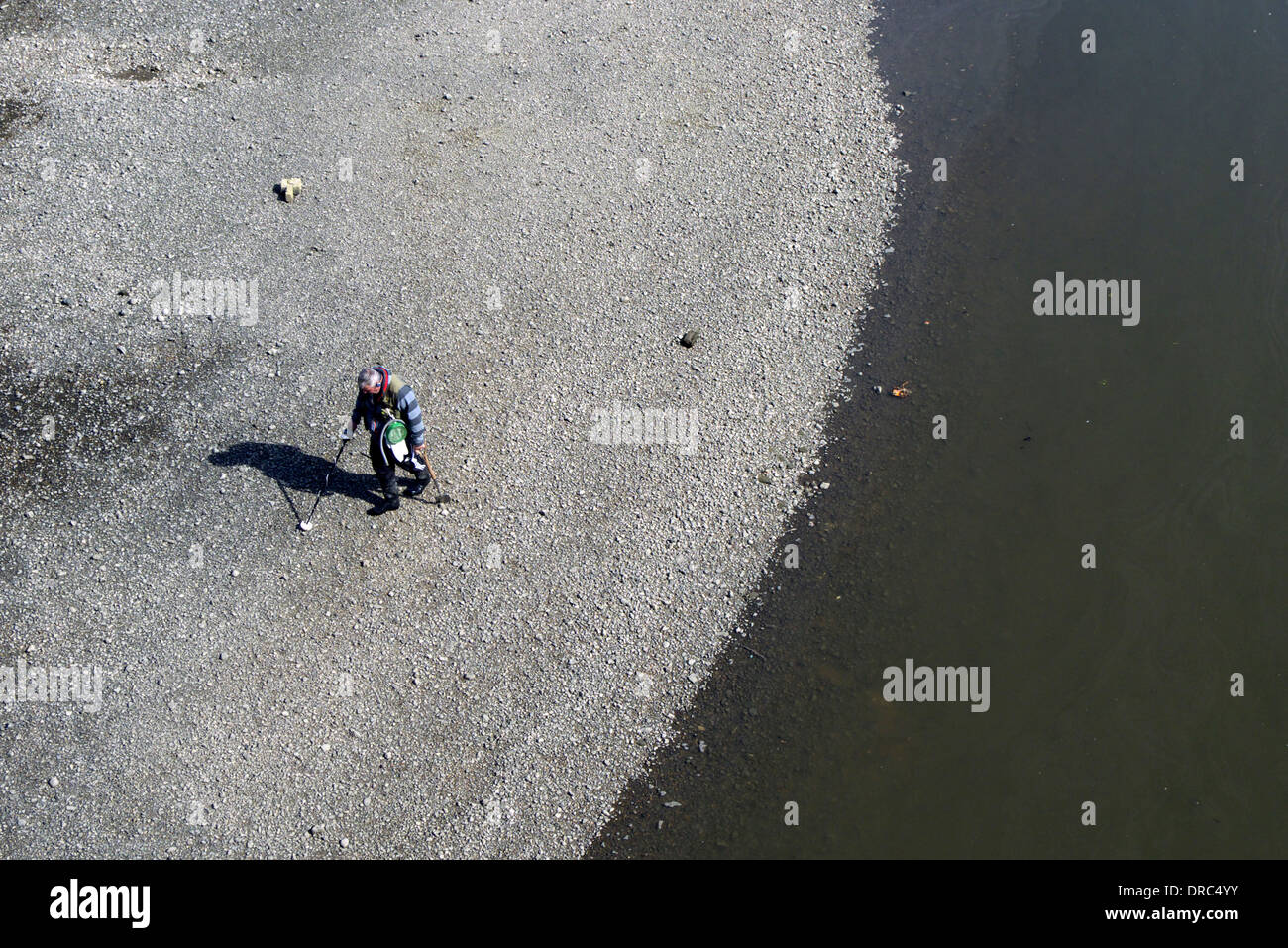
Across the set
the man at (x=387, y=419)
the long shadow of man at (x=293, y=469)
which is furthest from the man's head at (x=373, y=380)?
the long shadow of man at (x=293, y=469)

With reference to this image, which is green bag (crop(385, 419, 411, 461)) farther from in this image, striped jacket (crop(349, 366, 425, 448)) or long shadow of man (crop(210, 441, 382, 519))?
long shadow of man (crop(210, 441, 382, 519))

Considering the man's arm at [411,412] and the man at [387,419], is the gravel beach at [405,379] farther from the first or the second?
the man's arm at [411,412]

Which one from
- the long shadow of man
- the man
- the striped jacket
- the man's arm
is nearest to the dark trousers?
the man

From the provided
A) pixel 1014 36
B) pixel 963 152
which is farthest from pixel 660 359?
pixel 1014 36

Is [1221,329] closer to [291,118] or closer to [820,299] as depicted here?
[820,299]

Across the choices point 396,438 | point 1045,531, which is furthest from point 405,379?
point 1045,531

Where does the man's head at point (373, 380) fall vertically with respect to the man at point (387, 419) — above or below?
above
